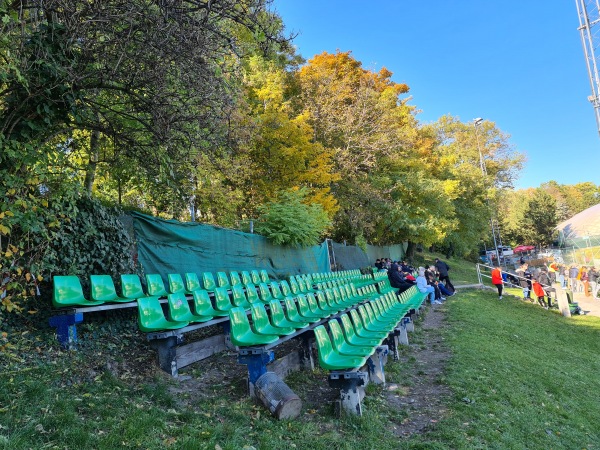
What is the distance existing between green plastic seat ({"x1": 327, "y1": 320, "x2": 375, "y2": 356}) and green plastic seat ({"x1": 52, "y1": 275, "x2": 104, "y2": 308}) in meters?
2.93

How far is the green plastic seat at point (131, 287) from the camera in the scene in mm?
5766

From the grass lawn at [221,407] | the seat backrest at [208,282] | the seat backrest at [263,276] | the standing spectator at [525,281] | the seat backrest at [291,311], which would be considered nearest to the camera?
the grass lawn at [221,407]

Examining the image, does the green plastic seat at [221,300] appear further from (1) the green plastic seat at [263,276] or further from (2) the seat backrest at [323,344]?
(1) the green plastic seat at [263,276]

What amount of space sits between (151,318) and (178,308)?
586mm

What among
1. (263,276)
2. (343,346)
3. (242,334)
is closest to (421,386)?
(343,346)

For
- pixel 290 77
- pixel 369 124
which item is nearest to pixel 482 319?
pixel 369 124

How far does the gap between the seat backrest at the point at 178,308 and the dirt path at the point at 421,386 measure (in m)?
2.81

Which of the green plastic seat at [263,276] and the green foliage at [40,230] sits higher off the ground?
the green foliage at [40,230]

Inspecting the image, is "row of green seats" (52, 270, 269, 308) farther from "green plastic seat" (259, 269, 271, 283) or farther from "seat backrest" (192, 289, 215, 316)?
"green plastic seat" (259, 269, 271, 283)

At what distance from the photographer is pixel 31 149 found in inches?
181

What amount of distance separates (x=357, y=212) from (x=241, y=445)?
736 inches

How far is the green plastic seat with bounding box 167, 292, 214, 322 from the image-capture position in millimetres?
5195

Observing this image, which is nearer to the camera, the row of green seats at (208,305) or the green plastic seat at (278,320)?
the row of green seats at (208,305)

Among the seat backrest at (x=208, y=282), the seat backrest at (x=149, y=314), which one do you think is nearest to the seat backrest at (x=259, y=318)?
the seat backrest at (x=149, y=314)
